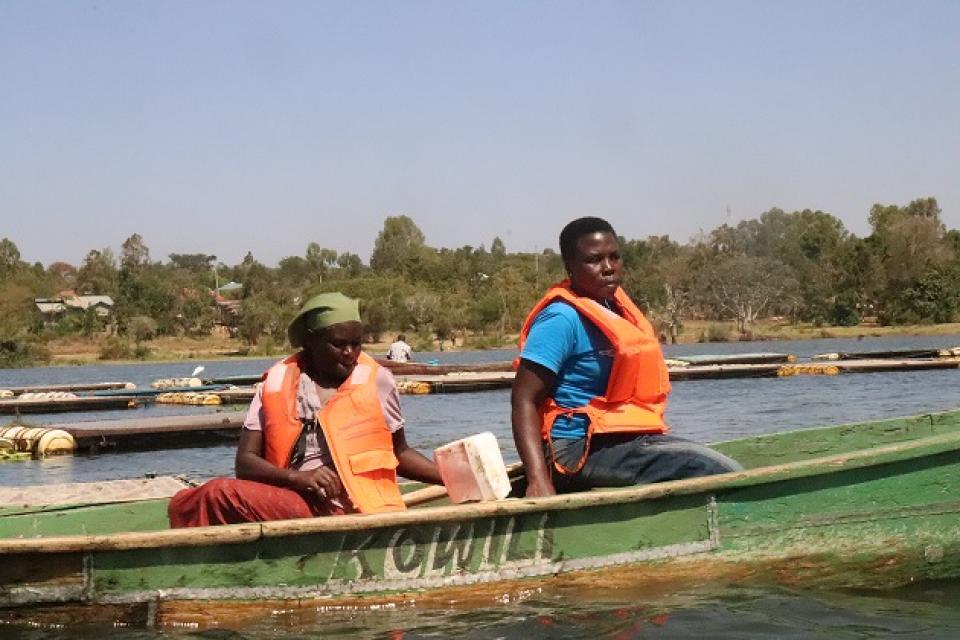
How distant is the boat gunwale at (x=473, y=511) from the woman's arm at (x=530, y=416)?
0.80 feet

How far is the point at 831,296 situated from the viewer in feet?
212

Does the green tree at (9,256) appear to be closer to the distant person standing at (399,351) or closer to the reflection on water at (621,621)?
the distant person standing at (399,351)

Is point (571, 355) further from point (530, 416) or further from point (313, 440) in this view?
point (313, 440)

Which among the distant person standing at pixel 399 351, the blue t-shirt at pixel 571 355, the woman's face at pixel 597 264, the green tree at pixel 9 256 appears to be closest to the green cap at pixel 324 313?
the blue t-shirt at pixel 571 355

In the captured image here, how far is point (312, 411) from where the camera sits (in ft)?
16.5

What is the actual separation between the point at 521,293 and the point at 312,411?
188 feet

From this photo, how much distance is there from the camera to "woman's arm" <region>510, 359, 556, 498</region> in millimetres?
5117

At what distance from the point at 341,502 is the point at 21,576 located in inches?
51.9

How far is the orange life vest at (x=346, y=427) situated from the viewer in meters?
4.99

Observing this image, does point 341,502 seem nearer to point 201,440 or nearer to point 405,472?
point 405,472

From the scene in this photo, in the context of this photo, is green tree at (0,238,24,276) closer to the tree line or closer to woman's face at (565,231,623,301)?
the tree line

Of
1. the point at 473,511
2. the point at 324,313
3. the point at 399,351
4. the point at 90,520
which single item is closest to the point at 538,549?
the point at 473,511

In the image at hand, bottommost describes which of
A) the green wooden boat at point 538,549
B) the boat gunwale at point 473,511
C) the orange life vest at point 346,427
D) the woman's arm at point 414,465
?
the green wooden boat at point 538,549

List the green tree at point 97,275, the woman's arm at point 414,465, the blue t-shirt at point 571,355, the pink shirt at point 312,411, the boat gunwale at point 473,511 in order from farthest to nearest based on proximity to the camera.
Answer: the green tree at point 97,275 < the woman's arm at point 414,465 < the blue t-shirt at point 571,355 < the pink shirt at point 312,411 < the boat gunwale at point 473,511
